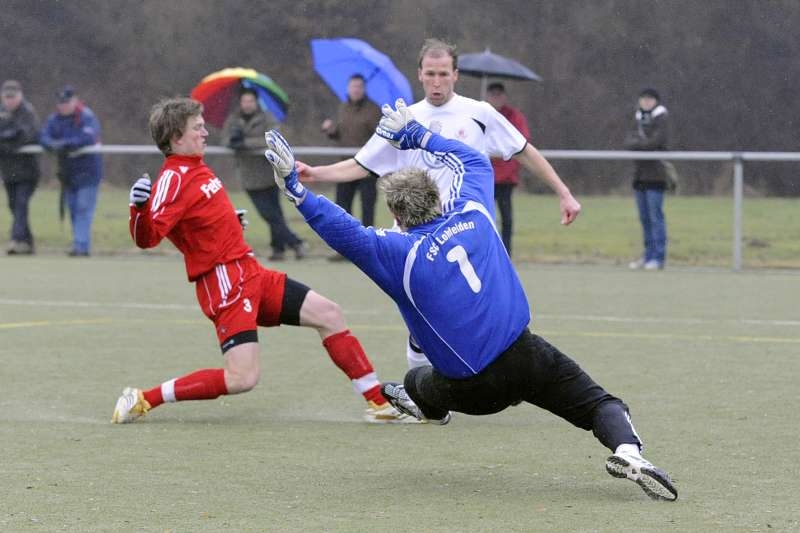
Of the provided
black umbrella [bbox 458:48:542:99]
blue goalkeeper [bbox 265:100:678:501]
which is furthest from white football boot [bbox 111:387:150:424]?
black umbrella [bbox 458:48:542:99]

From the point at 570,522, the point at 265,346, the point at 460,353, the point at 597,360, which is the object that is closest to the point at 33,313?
the point at 265,346

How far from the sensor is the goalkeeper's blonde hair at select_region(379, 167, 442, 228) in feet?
19.8

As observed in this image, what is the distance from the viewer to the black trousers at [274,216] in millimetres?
17359

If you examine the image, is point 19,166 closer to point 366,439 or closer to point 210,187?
point 210,187

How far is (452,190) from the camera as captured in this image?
6.45 metres

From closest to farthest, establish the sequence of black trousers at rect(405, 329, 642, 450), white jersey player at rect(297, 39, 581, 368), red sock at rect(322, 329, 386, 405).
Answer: black trousers at rect(405, 329, 642, 450) → red sock at rect(322, 329, 386, 405) → white jersey player at rect(297, 39, 581, 368)

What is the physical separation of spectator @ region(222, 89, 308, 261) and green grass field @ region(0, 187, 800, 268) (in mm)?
851

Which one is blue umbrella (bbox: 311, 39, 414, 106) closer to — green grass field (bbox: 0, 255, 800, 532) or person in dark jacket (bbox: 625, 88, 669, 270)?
person in dark jacket (bbox: 625, 88, 669, 270)

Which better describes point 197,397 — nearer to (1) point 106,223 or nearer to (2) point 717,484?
(2) point 717,484

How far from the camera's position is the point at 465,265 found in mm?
6023

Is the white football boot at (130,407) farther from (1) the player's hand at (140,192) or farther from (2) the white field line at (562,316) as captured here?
(2) the white field line at (562,316)

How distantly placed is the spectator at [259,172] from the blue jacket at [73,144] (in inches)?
68.1

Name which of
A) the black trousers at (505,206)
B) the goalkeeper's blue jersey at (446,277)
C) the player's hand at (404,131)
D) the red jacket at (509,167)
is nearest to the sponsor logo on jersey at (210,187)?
the player's hand at (404,131)

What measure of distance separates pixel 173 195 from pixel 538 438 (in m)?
2.03
